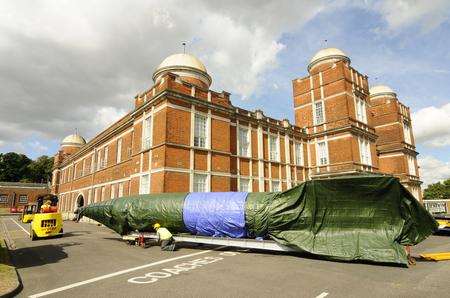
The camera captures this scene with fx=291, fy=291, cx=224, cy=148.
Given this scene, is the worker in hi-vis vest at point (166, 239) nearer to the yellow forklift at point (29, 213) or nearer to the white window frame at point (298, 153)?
the white window frame at point (298, 153)

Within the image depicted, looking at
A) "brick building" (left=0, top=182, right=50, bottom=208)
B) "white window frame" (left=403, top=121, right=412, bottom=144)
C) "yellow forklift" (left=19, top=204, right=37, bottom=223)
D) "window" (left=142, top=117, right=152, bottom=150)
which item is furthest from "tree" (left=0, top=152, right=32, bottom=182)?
"white window frame" (left=403, top=121, right=412, bottom=144)

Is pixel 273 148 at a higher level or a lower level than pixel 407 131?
lower

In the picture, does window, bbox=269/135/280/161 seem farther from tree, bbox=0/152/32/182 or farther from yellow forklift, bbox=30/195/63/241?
tree, bbox=0/152/32/182

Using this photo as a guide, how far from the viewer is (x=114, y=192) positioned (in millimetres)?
29094

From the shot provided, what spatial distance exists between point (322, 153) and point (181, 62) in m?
18.6

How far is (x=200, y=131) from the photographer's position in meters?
23.0

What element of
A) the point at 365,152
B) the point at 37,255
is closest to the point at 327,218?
the point at 37,255

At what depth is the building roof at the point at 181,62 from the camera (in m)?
26.9

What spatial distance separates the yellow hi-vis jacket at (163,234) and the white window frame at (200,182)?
27.2ft

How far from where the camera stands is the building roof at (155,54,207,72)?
26.9 meters

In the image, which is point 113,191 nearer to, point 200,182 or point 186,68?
point 200,182

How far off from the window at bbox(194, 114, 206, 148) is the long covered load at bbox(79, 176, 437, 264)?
9276 millimetres

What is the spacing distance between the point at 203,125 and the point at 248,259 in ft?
46.2

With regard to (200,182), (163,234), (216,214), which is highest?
(200,182)
